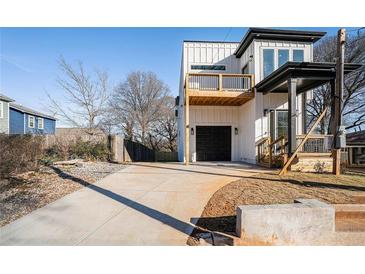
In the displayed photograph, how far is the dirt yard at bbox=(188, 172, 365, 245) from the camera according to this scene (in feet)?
11.8

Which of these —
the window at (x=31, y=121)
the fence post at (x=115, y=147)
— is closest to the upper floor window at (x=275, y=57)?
the fence post at (x=115, y=147)

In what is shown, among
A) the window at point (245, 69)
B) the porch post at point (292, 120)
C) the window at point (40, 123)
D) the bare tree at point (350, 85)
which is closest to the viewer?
the porch post at point (292, 120)

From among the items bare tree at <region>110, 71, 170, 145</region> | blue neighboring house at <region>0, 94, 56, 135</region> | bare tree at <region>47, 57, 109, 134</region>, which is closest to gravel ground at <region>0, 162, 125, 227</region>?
blue neighboring house at <region>0, 94, 56, 135</region>

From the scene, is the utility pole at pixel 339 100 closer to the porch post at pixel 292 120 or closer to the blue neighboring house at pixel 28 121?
A: the porch post at pixel 292 120

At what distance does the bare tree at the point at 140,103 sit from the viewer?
27219mm

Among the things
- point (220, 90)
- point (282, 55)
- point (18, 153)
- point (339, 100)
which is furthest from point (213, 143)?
point (18, 153)

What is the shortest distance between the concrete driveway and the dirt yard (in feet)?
0.78

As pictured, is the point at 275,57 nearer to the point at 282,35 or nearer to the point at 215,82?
the point at 282,35

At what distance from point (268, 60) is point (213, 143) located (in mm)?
4835

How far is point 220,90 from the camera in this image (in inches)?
401

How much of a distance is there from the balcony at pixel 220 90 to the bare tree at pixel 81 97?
11911 millimetres
